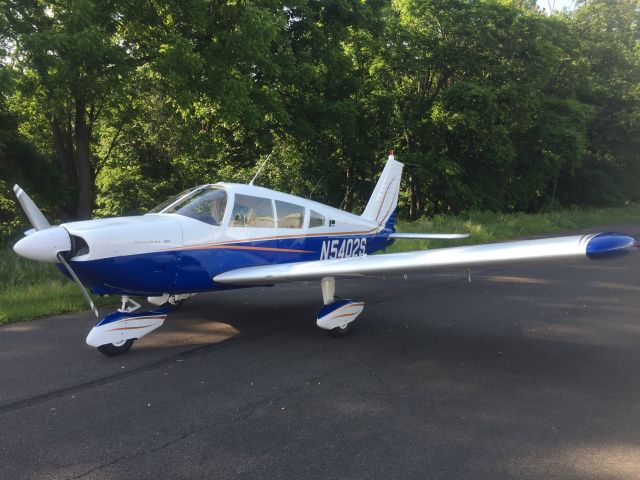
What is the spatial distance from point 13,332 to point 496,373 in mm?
5647

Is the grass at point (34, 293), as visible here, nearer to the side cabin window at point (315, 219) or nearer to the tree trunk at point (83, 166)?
the side cabin window at point (315, 219)

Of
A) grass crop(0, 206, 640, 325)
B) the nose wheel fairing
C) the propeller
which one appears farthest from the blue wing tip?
grass crop(0, 206, 640, 325)

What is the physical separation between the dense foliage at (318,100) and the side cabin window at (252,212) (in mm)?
6321

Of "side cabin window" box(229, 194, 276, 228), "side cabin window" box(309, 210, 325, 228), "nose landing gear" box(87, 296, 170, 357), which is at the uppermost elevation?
"side cabin window" box(229, 194, 276, 228)

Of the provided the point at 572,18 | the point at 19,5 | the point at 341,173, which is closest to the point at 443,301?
the point at 19,5

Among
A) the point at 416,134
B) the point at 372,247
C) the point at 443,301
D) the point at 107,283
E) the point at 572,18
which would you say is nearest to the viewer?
the point at 107,283

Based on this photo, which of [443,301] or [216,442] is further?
[443,301]

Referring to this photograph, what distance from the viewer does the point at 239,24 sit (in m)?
13.0

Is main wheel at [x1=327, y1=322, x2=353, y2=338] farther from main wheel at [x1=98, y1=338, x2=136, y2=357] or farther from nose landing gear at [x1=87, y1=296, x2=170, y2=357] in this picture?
main wheel at [x1=98, y1=338, x2=136, y2=357]

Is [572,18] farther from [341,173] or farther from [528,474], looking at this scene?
[528,474]

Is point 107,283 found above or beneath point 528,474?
above

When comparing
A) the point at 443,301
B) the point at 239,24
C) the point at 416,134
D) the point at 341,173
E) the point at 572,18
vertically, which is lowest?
the point at 443,301

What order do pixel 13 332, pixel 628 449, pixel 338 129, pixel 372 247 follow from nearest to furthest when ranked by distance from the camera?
pixel 628 449
pixel 13 332
pixel 372 247
pixel 338 129

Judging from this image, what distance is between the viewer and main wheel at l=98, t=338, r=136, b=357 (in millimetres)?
4887
